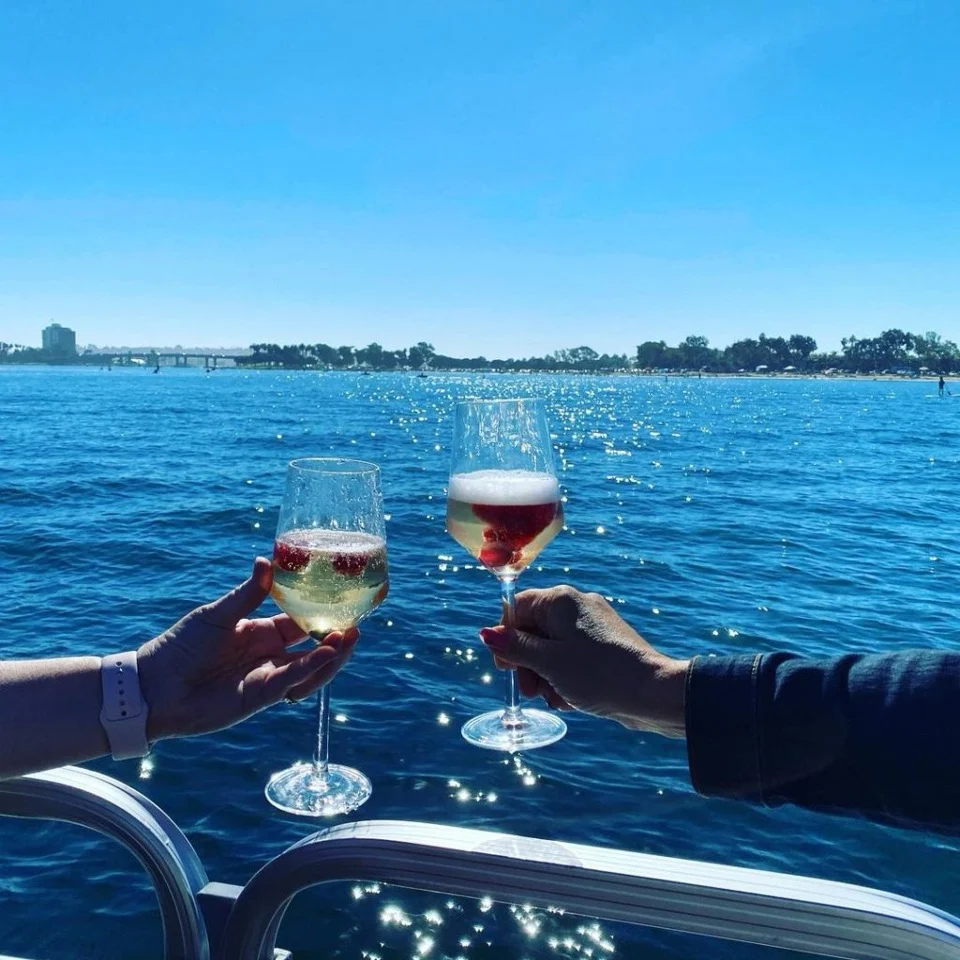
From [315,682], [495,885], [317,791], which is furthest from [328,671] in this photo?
[495,885]

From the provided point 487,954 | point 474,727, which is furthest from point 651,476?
point 474,727

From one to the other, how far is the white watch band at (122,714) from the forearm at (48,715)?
0.05ft

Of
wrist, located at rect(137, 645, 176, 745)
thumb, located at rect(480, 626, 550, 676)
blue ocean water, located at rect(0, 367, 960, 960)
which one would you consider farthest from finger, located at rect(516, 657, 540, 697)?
blue ocean water, located at rect(0, 367, 960, 960)

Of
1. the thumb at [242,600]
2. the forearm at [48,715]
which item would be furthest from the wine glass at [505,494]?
the forearm at [48,715]

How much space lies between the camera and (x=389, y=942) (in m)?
5.66

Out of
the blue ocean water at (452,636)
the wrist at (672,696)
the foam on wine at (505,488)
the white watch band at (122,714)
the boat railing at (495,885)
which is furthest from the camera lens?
the blue ocean water at (452,636)

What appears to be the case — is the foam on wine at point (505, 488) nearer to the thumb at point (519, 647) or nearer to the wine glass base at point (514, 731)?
the thumb at point (519, 647)

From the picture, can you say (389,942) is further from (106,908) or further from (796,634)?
(796,634)

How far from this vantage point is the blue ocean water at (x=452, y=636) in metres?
6.00

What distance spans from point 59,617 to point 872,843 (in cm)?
1068

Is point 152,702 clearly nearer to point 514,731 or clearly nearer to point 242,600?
point 242,600

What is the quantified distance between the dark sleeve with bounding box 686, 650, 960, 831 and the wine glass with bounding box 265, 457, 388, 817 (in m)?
0.85

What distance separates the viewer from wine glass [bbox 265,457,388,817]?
6.69ft

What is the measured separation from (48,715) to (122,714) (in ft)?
0.47
